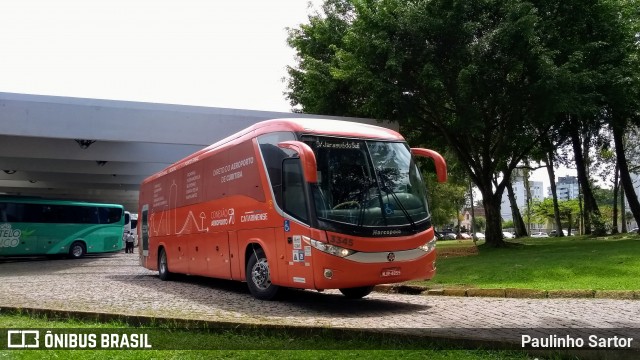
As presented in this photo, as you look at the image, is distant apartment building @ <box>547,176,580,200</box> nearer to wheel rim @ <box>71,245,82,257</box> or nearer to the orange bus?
wheel rim @ <box>71,245,82,257</box>

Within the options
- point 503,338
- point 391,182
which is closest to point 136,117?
point 391,182

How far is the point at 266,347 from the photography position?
5695 mm

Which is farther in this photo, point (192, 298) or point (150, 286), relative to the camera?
point (150, 286)

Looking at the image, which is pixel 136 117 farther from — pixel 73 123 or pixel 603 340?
pixel 603 340

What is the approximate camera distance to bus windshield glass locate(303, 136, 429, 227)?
335 inches

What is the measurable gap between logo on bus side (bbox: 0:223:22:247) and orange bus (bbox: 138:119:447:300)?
64.1ft

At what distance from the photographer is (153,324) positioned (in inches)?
269

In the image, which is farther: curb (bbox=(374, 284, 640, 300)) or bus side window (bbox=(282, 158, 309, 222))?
curb (bbox=(374, 284, 640, 300))

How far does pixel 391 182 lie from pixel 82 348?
5.11 meters

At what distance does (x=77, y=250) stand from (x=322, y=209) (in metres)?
24.4

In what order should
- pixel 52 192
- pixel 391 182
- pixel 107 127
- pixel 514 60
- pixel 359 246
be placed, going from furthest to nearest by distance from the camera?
1. pixel 52 192
2. pixel 107 127
3. pixel 514 60
4. pixel 391 182
5. pixel 359 246

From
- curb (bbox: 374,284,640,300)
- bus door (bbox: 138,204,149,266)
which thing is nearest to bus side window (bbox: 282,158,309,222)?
curb (bbox: 374,284,640,300)

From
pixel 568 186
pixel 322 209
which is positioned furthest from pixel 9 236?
pixel 568 186

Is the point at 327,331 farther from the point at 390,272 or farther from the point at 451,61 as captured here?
the point at 451,61
